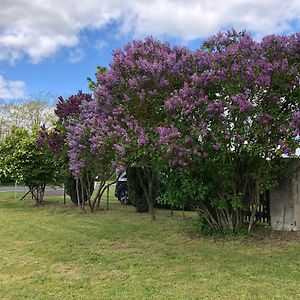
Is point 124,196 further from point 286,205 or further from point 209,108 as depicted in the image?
point 209,108

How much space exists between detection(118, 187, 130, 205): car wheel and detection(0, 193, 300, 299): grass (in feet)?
18.2

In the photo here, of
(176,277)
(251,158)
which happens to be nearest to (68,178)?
(251,158)

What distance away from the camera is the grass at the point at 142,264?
4.62 meters

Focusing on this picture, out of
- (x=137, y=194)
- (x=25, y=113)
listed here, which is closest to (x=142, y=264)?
(x=137, y=194)

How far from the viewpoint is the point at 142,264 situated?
5.85m

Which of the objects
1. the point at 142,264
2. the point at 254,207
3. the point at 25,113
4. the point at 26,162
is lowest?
the point at 142,264

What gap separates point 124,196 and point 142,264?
9.43 meters

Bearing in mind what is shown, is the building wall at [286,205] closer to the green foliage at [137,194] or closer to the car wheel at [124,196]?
the green foliage at [137,194]

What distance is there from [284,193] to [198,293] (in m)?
3.99

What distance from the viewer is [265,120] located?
6.23 metres

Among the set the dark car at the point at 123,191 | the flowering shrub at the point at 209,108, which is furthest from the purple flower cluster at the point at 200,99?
the dark car at the point at 123,191

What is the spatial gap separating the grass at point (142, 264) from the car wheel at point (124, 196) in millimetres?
5538

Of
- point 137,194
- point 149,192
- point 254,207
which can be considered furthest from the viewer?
point 137,194

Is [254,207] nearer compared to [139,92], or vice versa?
[139,92]
